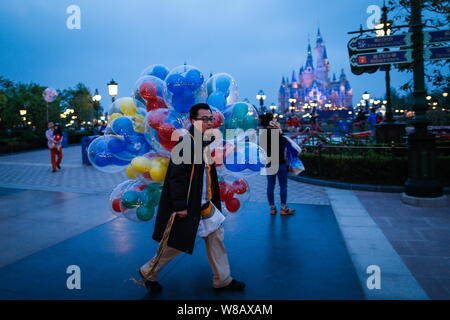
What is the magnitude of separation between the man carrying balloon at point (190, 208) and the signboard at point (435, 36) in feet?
19.8

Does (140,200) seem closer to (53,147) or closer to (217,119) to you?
(217,119)

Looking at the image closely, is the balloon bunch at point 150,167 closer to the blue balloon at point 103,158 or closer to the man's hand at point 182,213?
the blue balloon at point 103,158

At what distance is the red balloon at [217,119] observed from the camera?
397 cm

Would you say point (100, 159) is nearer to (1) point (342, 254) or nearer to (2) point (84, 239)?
(2) point (84, 239)

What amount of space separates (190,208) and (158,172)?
67cm

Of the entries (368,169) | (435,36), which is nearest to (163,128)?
(435,36)

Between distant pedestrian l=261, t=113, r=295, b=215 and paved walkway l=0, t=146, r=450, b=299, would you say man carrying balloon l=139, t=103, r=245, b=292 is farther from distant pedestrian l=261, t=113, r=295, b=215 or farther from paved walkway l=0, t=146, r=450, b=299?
distant pedestrian l=261, t=113, r=295, b=215

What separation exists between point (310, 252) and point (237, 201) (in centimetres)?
127

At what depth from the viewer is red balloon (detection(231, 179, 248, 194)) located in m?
4.23

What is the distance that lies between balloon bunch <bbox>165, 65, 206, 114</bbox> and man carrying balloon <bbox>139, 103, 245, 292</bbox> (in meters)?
0.56

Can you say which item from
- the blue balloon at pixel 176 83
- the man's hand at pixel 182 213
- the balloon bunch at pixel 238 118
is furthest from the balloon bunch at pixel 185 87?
the man's hand at pixel 182 213

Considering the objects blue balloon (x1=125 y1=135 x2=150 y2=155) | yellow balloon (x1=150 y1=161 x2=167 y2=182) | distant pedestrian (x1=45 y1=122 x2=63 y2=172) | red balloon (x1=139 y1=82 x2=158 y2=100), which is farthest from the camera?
distant pedestrian (x1=45 y1=122 x2=63 y2=172)

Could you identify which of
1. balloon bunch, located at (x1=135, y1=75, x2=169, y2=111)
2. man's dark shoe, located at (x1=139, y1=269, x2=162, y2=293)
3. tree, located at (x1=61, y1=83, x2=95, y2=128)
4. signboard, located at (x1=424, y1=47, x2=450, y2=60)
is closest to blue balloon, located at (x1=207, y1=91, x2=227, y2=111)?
balloon bunch, located at (x1=135, y1=75, x2=169, y2=111)

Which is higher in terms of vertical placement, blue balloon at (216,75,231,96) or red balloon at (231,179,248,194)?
blue balloon at (216,75,231,96)
